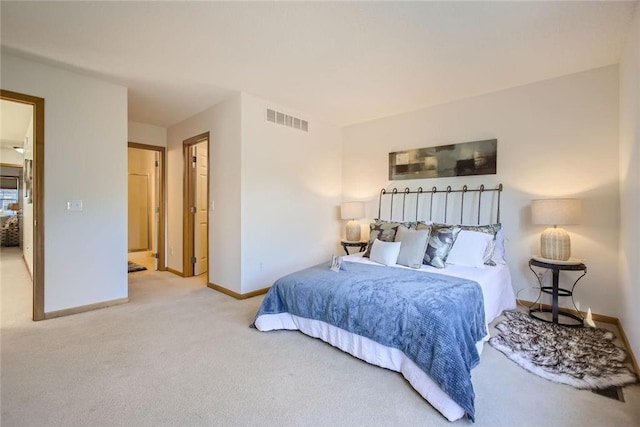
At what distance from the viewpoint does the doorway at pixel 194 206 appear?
15.2 feet

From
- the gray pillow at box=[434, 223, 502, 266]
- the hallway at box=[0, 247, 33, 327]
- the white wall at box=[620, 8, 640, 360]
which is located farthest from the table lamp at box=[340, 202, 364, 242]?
the hallway at box=[0, 247, 33, 327]

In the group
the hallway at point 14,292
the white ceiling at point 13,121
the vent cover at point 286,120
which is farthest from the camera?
Answer: the white ceiling at point 13,121

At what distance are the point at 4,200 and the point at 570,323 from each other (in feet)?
41.4

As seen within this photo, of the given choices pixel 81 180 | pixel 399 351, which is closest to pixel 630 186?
pixel 399 351

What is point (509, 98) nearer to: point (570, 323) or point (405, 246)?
point (405, 246)

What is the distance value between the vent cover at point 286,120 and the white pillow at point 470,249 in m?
2.61

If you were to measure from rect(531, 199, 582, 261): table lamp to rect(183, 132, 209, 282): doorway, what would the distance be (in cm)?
443

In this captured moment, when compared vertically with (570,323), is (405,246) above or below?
above

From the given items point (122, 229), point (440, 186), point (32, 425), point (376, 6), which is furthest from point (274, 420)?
point (440, 186)

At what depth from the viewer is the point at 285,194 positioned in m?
4.11

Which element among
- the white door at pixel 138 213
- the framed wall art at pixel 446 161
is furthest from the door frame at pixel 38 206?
the white door at pixel 138 213

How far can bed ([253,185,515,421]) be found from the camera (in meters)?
1.71

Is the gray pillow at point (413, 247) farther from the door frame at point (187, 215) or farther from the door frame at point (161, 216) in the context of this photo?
the door frame at point (161, 216)

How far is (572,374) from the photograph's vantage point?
1.98m
